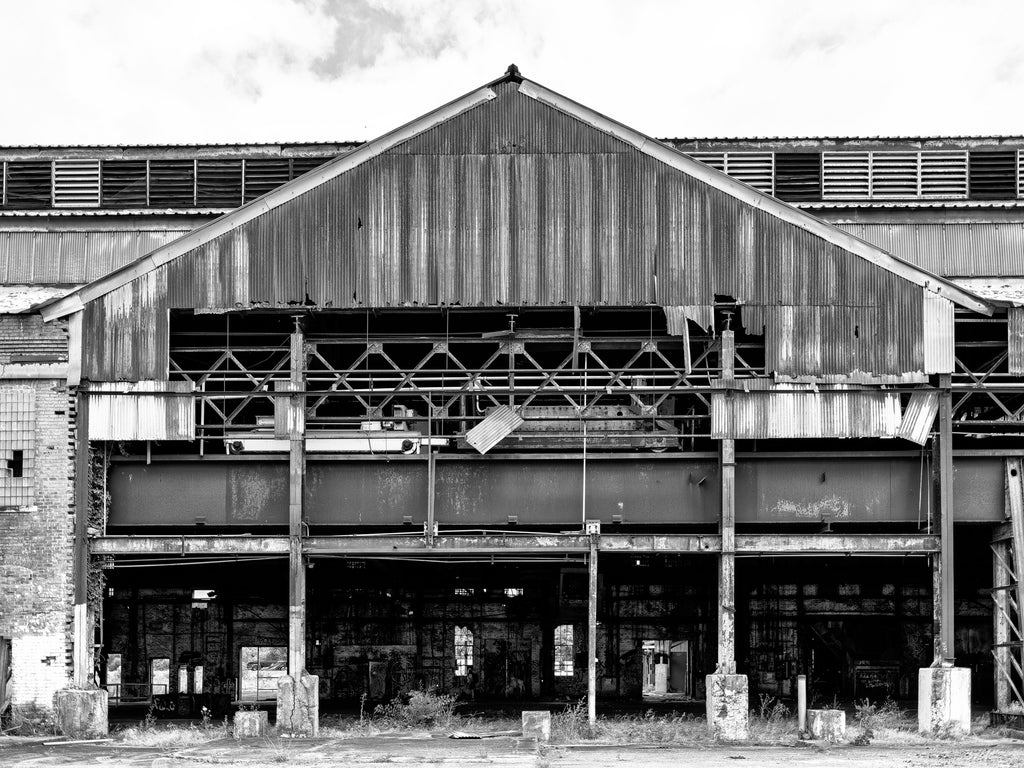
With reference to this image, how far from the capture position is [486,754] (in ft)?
64.5

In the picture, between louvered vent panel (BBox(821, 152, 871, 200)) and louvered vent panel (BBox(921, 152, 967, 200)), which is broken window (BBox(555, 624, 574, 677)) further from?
louvered vent panel (BBox(921, 152, 967, 200))

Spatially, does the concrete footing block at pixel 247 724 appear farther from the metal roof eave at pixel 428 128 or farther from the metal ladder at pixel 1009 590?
the metal ladder at pixel 1009 590

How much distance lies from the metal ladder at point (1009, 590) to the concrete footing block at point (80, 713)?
16.0m

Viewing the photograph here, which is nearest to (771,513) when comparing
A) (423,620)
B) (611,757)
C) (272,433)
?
(611,757)

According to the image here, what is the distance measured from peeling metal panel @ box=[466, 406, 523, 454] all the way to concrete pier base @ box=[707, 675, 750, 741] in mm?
5624

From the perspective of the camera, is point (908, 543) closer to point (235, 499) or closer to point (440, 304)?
point (440, 304)

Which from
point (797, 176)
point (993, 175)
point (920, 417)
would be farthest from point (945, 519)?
point (993, 175)

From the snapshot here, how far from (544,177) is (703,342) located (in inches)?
177

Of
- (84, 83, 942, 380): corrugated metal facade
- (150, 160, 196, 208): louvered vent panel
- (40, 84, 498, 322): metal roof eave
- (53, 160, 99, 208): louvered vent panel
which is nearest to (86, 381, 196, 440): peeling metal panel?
(84, 83, 942, 380): corrugated metal facade

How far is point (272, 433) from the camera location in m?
24.7

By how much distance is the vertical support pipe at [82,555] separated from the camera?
23438mm

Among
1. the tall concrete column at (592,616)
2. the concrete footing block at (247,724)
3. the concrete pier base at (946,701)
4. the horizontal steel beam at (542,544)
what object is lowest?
the concrete footing block at (247,724)

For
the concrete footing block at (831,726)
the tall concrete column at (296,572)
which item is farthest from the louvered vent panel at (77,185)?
the concrete footing block at (831,726)

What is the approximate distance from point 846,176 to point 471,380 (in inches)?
474
